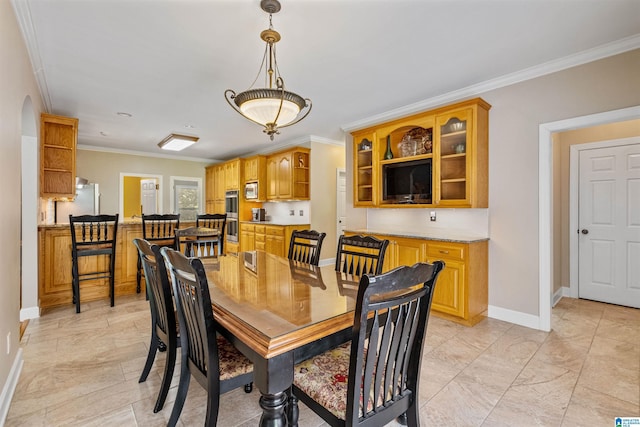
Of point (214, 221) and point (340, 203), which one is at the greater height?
point (340, 203)

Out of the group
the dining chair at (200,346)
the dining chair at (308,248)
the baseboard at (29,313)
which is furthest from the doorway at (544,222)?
the baseboard at (29,313)

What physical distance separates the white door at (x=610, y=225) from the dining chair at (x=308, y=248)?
3.69m

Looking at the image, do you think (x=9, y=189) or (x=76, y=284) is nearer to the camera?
(x=9, y=189)

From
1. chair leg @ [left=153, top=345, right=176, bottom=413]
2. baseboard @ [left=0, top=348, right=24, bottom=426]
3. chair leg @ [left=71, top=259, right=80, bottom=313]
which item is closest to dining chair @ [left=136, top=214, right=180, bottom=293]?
chair leg @ [left=71, top=259, right=80, bottom=313]

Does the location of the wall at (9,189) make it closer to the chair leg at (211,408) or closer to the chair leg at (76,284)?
the chair leg at (76,284)

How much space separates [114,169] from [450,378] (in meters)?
7.49

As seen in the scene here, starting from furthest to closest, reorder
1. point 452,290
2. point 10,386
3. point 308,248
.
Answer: point 452,290
point 308,248
point 10,386

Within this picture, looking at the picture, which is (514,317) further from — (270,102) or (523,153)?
(270,102)

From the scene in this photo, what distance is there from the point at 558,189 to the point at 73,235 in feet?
19.9

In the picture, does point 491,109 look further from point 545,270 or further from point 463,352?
point 463,352

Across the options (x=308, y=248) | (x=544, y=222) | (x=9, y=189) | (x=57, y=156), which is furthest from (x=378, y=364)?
(x=57, y=156)

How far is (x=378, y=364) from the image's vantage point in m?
1.20

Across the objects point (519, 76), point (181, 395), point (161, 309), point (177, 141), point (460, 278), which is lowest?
point (181, 395)

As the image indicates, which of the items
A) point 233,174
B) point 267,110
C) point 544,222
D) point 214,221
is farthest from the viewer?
point 233,174
